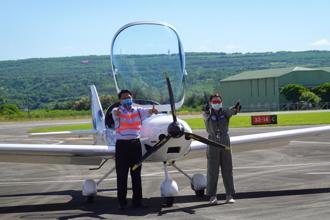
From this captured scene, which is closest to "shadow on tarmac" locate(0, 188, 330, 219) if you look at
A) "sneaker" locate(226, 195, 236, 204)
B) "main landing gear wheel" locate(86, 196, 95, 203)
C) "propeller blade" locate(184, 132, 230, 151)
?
"main landing gear wheel" locate(86, 196, 95, 203)

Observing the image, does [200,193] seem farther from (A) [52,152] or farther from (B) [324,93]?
(B) [324,93]

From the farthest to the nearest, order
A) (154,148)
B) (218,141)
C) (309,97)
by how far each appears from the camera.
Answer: (309,97) < (218,141) < (154,148)

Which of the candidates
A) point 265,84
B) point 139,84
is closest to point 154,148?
point 139,84

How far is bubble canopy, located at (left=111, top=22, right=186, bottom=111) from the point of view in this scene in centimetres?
1115

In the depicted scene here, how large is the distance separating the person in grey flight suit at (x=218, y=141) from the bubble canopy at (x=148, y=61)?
1.04 meters

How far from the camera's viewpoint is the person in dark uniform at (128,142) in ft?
32.5

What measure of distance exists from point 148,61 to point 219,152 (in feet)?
7.33

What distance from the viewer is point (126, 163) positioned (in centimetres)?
1002

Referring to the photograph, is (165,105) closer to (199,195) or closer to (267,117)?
(199,195)

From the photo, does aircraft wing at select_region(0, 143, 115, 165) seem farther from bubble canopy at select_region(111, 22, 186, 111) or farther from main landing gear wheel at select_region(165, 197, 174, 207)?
main landing gear wheel at select_region(165, 197, 174, 207)

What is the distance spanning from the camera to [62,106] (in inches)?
5625

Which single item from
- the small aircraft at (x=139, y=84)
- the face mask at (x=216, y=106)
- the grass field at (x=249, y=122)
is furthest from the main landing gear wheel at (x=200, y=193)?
the grass field at (x=249, y=122)

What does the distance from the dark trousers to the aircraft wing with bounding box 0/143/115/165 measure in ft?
2.68

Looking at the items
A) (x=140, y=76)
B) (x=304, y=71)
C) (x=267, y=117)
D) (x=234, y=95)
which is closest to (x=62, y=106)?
(x=234, y=95)
